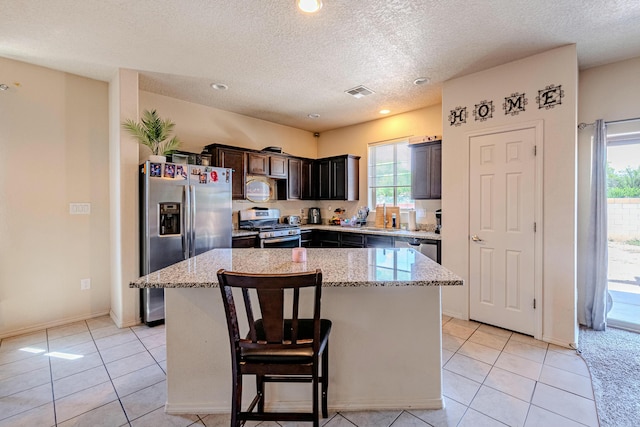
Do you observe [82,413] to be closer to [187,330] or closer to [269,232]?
[187,330]

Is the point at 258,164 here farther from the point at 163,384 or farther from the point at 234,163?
the point at 163,384

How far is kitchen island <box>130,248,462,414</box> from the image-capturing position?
1803 mm

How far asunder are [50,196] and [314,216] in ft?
12.3

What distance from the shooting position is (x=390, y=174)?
489 centimetres

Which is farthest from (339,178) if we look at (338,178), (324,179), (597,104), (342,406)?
(342,406)

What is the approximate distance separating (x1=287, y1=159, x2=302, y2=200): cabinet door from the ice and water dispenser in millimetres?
2062

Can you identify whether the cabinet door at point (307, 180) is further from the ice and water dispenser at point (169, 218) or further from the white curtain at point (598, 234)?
the white curtain at point (598, 234)

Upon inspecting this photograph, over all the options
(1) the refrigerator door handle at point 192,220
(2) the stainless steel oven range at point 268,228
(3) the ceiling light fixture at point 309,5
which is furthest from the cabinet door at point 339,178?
(3) the ceiling light fixture at point 309,5

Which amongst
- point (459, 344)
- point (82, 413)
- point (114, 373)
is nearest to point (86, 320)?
point (114, 373)

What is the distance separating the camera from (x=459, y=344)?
270 centimetres

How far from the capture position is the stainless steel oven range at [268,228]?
13.9 ft

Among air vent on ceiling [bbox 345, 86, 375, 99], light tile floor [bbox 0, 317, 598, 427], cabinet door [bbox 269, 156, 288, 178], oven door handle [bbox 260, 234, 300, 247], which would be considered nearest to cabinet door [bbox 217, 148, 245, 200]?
cabinet door [bbox 269, 156, 288, 178]

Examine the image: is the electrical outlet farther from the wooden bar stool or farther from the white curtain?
the white curtain

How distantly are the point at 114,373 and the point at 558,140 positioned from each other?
4248 mm
